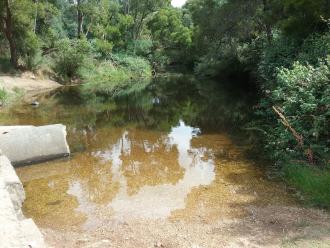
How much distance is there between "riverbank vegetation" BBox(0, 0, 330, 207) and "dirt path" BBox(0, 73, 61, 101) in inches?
56.1

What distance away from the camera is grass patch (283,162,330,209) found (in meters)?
7.30

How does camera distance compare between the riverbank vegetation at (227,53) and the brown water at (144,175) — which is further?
the riverbank vegetation at (227,53)

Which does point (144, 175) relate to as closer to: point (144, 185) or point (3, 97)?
point (144, 185)

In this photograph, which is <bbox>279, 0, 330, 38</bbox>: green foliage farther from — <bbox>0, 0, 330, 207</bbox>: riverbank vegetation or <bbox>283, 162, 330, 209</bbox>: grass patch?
<bbox>283, 162, 330, 209</bbox>: grass patch

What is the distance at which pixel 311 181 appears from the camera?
7812 mm

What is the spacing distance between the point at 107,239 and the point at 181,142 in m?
6.80

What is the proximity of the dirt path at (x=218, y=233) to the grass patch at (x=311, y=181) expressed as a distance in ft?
1.37

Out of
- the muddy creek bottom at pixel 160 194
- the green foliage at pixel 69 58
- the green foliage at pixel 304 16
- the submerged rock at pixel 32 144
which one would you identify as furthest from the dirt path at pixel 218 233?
the green foliage at pixel 69 58

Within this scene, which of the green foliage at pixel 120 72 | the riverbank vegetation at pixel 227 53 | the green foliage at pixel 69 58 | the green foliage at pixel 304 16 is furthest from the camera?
the green foliage at pixel 120 72

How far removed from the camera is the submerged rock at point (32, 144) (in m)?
9.96

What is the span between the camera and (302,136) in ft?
30.3

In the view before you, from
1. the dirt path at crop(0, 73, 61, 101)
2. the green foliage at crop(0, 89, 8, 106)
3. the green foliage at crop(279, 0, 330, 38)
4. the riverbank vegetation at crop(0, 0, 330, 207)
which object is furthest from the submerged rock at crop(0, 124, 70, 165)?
the dirt path at crop(0, 73, 61, 101)

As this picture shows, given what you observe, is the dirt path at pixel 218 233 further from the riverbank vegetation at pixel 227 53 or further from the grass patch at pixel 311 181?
the riverbank vegetation at pixel 227 53

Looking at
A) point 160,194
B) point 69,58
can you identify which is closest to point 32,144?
point 160,194
